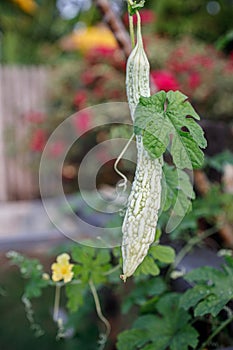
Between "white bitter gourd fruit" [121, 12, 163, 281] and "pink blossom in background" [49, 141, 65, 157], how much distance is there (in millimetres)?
3926

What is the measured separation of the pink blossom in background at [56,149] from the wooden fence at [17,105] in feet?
2.07

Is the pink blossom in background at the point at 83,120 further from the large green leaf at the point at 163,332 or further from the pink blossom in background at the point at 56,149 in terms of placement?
the large green leaf at the point at 163,332

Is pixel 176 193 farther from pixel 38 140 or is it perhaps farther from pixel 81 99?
pixel 38 140

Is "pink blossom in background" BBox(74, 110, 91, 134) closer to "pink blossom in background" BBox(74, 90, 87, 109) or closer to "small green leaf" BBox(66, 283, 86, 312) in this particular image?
"pink blossom in background" BBox(74, 90, 87, 109)

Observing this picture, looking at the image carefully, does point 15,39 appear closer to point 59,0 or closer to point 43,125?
point 59,0

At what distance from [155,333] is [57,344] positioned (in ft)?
1.99

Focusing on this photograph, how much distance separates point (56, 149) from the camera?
4555 mm

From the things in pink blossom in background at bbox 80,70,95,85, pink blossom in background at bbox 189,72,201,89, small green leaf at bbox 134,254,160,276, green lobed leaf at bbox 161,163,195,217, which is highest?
pink blossom in background at bbox 80,70,95,85

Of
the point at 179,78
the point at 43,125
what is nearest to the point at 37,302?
the point at 179,78

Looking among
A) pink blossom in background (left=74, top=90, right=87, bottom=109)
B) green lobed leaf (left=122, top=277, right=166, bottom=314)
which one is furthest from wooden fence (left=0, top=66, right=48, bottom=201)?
green lobed leaf (left=122, top=277, right=166, bottom=314)

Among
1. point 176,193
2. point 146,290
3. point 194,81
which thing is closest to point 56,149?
point 194,81

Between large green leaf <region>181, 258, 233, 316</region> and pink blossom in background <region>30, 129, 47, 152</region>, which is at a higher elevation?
pink blossom in background <region>30, 129, 47, 152</region>

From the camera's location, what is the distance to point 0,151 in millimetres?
5199

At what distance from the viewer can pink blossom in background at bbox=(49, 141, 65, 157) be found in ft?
15.0
